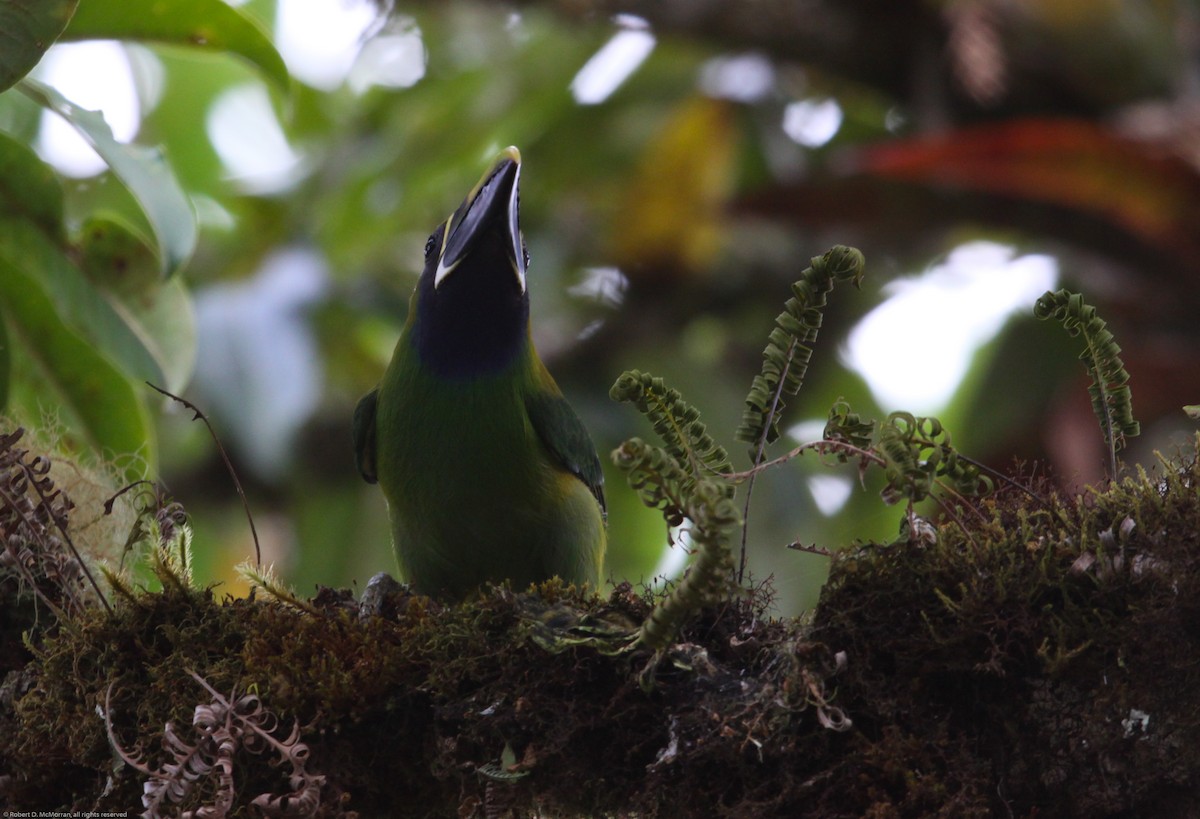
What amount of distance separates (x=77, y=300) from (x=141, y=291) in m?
0.15

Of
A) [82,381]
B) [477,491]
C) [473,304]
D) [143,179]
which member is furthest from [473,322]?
[82,381]

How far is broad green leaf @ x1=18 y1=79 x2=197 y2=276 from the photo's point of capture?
8.55 ft

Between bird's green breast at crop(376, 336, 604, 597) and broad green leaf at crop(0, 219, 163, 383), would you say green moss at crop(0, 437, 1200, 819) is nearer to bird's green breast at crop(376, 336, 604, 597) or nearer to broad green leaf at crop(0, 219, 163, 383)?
bird's green breast at crop(376, 336, 604, 597)

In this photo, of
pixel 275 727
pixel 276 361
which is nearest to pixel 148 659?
pixel 275 727

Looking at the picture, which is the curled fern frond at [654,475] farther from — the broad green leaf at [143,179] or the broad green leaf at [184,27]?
the broad green leaf at [184,27]

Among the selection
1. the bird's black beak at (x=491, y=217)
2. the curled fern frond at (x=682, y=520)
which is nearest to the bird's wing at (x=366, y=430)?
the bird's black beak at (x=491, y=217)

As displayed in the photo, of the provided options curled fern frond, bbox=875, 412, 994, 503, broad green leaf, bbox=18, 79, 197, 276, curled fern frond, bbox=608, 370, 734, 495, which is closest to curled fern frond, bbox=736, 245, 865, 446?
curled fern frond, bbox=608, 370, 734, 495

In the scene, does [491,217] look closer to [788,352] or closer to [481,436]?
[481,436]

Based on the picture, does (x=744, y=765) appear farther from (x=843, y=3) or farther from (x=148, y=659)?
(x=843, y=3)

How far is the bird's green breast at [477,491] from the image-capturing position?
285 centimetres

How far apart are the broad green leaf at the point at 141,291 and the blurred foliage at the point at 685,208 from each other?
136 centimetres

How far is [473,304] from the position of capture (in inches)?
118

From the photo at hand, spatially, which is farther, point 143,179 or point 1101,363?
point 143,179

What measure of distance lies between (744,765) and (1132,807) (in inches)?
20.2
